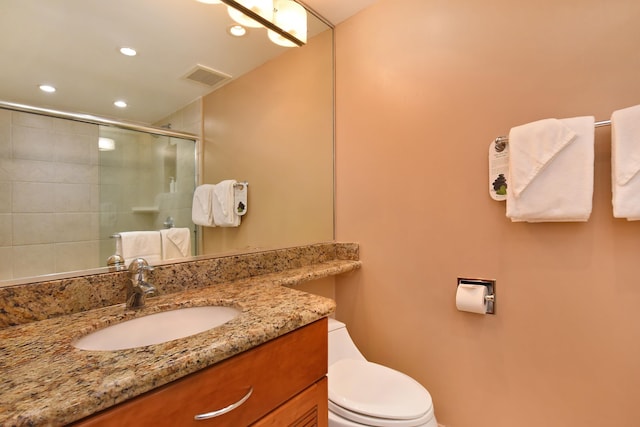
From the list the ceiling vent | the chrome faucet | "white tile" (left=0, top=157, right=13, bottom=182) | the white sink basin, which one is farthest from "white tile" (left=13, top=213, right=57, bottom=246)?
the ceiling vent

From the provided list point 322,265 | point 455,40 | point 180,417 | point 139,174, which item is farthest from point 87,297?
point 455,40

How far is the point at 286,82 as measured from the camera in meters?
1.75

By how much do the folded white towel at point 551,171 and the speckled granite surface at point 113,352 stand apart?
832 millimetres

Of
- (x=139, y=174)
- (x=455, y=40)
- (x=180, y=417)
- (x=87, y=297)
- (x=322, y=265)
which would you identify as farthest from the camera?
(x=322, y=265)

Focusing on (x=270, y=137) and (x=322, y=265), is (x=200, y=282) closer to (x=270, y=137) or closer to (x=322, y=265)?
(x=322, y=265)

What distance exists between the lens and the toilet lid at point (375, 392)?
100cm

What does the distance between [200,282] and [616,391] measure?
5.19 feet

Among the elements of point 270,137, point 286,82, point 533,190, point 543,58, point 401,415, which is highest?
point 286,82

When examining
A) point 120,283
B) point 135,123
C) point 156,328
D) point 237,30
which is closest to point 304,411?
point 156,328

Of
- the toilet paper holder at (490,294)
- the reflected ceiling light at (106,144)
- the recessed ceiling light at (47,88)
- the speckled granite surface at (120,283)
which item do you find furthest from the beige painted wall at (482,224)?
the recessed ceiling light at (47,88)

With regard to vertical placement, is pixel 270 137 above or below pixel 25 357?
above

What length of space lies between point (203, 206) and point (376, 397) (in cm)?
106

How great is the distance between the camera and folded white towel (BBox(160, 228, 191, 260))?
3.75 feet

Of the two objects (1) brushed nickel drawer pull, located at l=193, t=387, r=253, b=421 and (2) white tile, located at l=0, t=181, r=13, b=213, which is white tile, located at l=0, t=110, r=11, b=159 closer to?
(2) white tile, located at l=0, t=181, r=13, b=213
